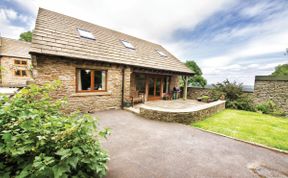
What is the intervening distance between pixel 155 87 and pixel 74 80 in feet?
22.6

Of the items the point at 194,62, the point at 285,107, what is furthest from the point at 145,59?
the point at 194,62

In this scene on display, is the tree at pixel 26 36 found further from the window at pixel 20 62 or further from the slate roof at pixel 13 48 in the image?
the window at pixel 20 62

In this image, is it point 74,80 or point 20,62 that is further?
point 20,62

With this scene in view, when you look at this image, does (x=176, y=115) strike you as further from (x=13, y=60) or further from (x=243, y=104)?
(x=13, y=60)

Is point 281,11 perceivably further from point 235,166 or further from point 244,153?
point 235,166

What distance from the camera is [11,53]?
16828 millimetres

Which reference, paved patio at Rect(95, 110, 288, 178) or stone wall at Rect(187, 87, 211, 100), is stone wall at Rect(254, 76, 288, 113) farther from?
paved patio at Rect(95, 110, 288, 178)

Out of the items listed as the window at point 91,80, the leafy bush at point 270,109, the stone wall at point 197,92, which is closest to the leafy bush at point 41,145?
the window at point 91,80

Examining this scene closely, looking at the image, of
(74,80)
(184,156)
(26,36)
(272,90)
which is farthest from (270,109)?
(26,36)

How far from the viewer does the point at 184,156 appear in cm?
341

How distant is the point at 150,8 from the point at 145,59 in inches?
152

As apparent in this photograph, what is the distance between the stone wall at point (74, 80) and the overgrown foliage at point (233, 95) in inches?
340

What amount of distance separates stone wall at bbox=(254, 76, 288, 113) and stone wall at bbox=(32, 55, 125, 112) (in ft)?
35.3

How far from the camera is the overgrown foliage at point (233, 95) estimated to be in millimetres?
10273
